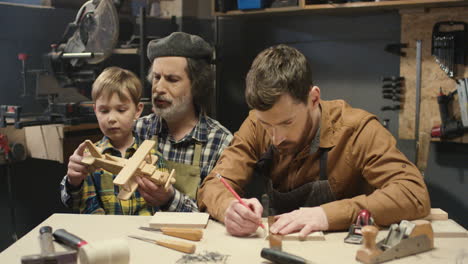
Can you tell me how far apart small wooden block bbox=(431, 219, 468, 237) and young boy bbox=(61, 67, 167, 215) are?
1.11 meters

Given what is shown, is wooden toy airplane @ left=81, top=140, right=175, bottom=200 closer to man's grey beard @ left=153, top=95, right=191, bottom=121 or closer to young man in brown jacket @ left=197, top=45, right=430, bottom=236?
young man in brown jacket @ left=197, top=45, right=430, bottom=236

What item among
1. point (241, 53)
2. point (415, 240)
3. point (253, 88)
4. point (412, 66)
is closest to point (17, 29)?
point (241, 53)

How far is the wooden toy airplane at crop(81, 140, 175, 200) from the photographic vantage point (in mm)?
1564

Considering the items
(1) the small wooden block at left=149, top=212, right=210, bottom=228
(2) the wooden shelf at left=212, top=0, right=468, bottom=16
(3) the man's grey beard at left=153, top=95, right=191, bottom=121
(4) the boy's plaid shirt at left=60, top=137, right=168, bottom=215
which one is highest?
(2) the wooden shelf at left=212, top=0, right=468, bottom=16

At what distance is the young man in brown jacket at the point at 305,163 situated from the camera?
1.51m

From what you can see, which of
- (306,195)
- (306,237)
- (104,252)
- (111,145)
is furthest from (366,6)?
(104,252)

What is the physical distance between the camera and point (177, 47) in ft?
7.76

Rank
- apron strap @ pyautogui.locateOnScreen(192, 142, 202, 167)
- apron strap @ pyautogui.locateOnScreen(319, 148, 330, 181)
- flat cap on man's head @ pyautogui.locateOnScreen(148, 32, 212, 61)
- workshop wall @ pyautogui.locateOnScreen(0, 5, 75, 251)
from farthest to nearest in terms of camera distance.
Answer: workshop wall @ pyautogui.locateOnScreen(0, 5, 75, 251) < flat cap on man's head @ pyautogui.locateOnScreen(148, 32, 212, 61) < apron strap @ pyautogui.locateOnScreen(192, 142, 202, 167) < apron strap @ pyautogui.locateOnScreen(319, 148, 330, 181)

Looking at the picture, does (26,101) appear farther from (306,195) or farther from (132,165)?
(306,195)

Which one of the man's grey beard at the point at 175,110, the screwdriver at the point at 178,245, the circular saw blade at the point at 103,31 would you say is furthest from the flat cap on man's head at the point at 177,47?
the screwdriver at the point at 178,245

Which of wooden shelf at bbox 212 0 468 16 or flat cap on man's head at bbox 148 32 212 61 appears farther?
wooden shelf at bbox 212 0 468 16

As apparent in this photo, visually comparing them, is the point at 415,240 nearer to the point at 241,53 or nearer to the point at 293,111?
the point at 293,111

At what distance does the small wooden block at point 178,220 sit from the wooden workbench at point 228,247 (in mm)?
34

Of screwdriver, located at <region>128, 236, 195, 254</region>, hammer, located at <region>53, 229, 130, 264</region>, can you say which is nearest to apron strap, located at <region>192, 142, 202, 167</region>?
screwdriver, located at <region>128, 236, 195, 254</region>
